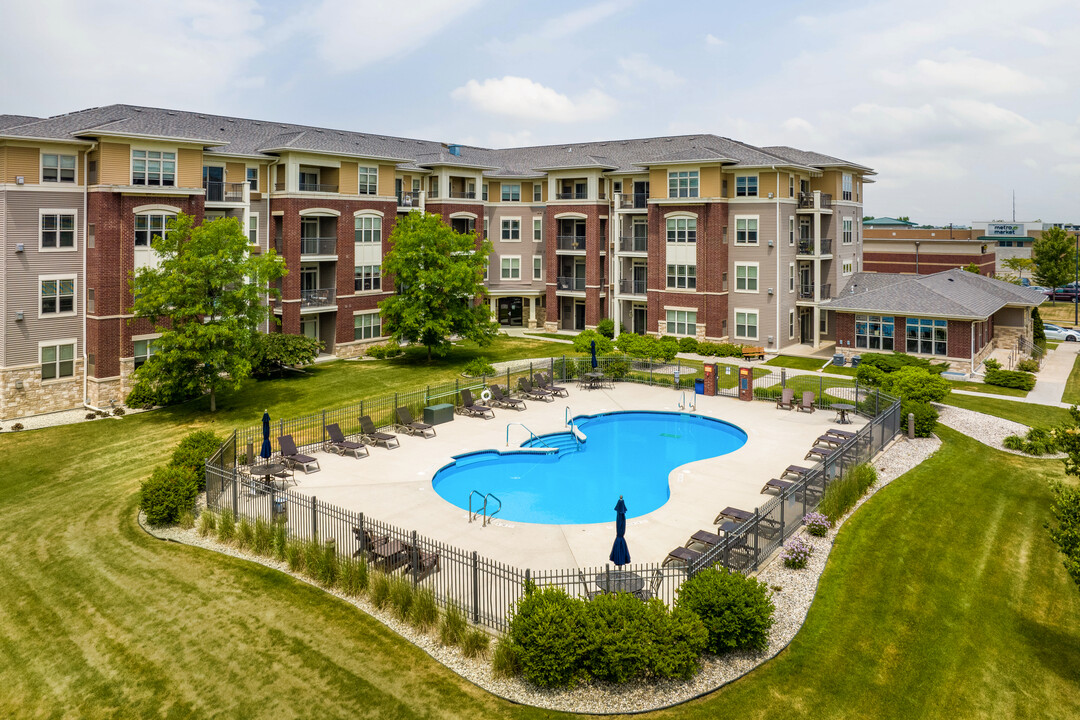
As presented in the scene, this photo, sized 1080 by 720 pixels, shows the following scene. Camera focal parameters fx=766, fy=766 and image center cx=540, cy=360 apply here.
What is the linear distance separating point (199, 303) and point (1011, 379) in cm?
3919

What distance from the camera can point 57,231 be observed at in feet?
112

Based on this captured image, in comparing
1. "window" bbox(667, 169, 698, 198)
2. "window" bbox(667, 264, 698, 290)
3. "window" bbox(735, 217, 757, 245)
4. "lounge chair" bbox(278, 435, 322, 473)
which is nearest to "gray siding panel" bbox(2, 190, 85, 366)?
"lounge chair" bbox(278, 435, 322, 473)

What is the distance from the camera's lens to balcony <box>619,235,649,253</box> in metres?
54.3

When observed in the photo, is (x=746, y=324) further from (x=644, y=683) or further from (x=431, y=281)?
(x=644, y=683)

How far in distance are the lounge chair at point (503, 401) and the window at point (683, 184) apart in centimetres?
2189

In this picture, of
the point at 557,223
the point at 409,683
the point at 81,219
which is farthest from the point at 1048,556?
the point at 557,223

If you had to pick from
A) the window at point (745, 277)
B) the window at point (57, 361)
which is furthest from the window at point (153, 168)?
the window at point (745, 277)

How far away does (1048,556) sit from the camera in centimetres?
1906

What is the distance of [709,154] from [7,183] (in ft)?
122

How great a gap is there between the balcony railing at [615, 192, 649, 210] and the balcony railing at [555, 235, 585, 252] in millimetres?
4358

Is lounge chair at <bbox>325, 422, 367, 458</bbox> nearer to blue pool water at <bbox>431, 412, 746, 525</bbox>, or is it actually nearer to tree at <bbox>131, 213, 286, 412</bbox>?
blue pool water at <bbox>431, 412, 746, 525</bbox>

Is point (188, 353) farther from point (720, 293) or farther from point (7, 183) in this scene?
point (720, 293)

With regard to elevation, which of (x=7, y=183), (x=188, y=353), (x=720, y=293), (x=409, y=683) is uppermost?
(x=7, y=183)

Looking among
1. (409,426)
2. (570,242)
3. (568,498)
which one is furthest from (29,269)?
(570,242)
